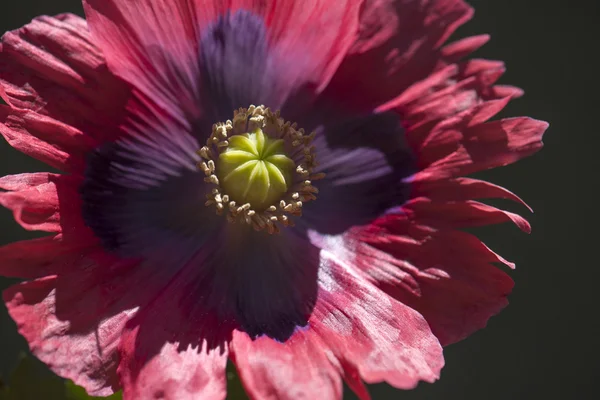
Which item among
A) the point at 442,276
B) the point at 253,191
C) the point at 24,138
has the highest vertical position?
the point at 24,138

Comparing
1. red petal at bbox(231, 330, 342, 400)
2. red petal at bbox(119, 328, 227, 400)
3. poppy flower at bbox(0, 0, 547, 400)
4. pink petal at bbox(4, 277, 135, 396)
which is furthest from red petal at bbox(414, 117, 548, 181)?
pink petal at bbox(4, 277, 135, 396)

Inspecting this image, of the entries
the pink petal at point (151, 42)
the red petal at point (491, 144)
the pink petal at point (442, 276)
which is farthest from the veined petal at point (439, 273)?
the pink petal at point (151, 42)

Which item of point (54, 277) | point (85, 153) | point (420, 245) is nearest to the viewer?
point (54, 277)

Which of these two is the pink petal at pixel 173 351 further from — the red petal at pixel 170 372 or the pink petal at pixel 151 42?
the pink petal at pixel 151 42

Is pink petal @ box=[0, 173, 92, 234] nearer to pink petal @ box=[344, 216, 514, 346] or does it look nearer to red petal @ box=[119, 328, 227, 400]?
red petal @ box=[119, 328, 227, 400]

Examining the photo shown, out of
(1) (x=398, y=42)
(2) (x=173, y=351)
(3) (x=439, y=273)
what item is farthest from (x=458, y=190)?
(2) (x=173, y=351)

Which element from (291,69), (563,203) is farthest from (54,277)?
(563,203)

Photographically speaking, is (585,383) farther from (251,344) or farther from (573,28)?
(251,344)

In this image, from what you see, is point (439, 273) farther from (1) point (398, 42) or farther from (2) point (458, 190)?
(1) point (398, 42)
